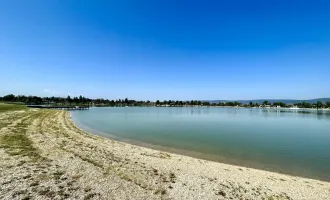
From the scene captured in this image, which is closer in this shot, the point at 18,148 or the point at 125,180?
the point at 125,180

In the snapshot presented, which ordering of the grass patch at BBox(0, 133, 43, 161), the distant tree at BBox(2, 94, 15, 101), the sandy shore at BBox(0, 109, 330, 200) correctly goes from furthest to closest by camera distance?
the distant tree at BBox(2, 94, 15, 101) < the grass patch at BBox(0, 133, 43, 161) < the sandy shore at BBox(0, 109, 330, 200)

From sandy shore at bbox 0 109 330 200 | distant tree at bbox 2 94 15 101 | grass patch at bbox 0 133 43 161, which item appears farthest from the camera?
distant tree at bbox 2 94 15 101

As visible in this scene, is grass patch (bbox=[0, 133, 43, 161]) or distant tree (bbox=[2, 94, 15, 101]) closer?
grass patch (bbox=[0, 133, 43, 161])

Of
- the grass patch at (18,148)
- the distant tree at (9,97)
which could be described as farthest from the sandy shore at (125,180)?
the distant tree at (9,97)

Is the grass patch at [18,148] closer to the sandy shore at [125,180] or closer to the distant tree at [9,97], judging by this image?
the sandy shore at [125,180]

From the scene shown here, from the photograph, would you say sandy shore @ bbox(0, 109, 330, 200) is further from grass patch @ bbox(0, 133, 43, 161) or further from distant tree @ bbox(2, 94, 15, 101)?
distant tree @ bbox(2, 94, 15, 101)

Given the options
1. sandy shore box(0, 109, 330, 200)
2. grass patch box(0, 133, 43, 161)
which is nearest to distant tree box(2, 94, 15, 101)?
grass patch box(0, 133, 43, 161)

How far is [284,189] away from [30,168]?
37.5ft

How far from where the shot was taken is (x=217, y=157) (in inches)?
577

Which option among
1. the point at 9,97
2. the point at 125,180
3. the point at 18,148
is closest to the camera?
the point at 125,180

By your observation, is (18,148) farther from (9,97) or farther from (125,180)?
(9,97)

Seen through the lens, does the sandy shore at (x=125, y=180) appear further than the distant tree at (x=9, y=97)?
No

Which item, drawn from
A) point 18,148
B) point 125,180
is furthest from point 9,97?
point 125,180

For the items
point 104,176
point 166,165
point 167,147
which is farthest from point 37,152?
point 167,147
